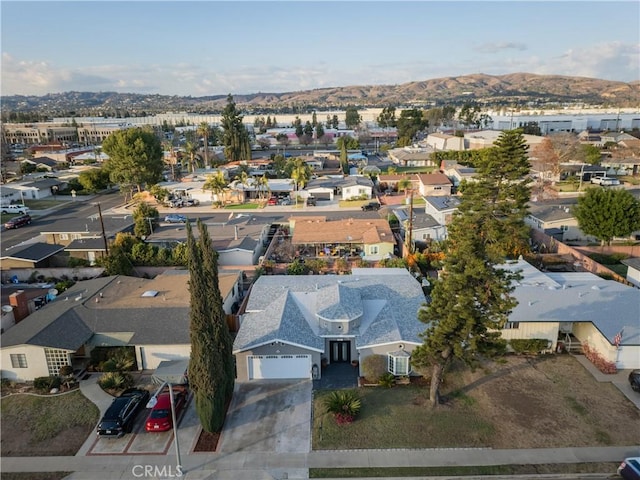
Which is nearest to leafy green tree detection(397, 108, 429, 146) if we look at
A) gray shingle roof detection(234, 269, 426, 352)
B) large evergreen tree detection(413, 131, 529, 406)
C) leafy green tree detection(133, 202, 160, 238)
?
leafy green tree detection(133, 202, 160, 238)

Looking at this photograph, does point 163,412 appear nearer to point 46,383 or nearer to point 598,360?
point 46,383

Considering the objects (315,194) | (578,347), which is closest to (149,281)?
(578,347)

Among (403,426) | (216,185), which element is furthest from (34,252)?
(403,426)

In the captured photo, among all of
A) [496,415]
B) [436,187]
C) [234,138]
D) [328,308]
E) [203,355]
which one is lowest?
[496,415]

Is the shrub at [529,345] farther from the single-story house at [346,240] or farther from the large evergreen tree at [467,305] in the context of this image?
the single-story house at [346,240]

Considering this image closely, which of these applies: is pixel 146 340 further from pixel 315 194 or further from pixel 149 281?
pixel 315 194

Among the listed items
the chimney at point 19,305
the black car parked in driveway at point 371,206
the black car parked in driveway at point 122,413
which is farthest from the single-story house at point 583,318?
the black car parked in driveway at point 371,206

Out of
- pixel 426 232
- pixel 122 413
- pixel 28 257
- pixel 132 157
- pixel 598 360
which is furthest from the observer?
pixel 132 157
